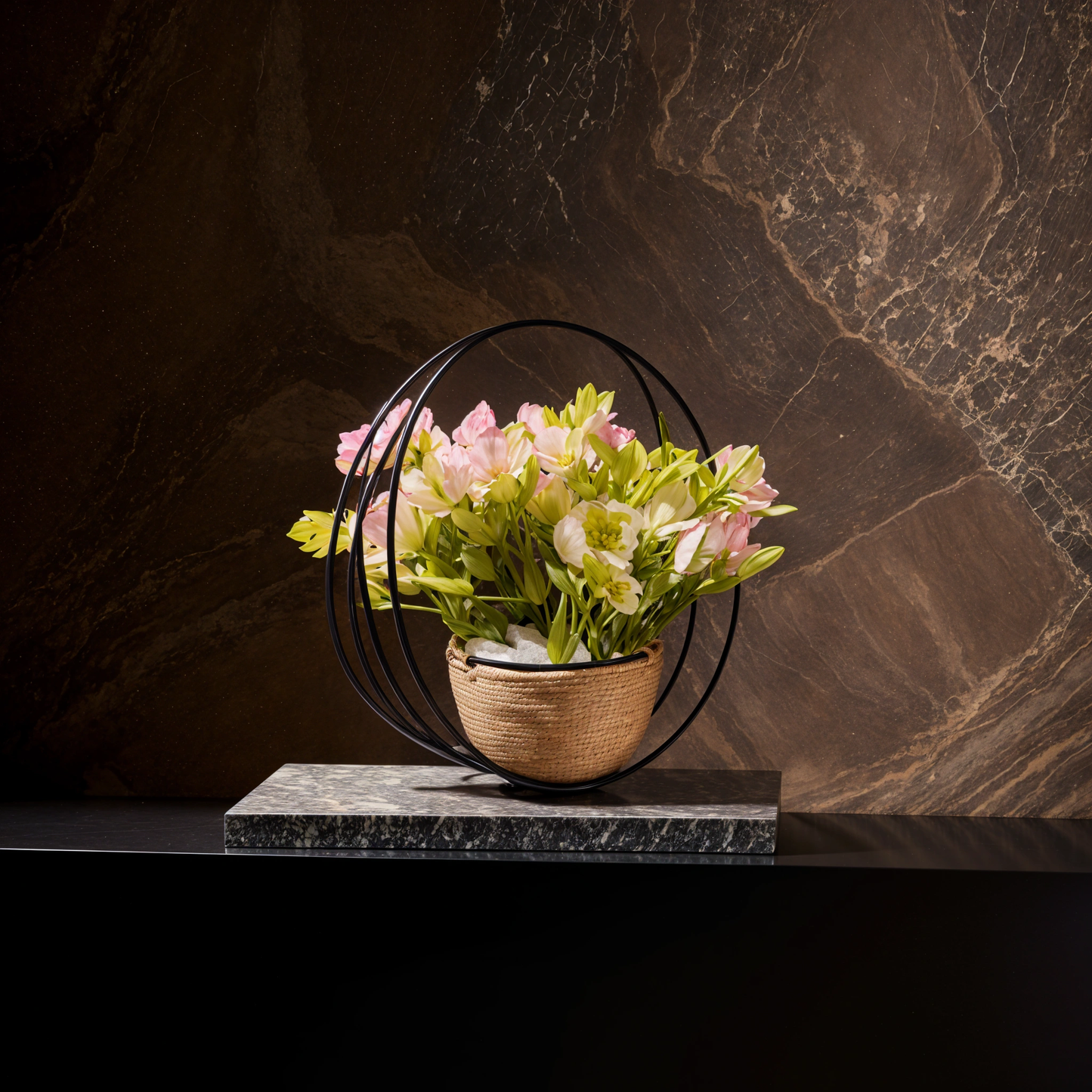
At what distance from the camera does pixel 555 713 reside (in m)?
0.82

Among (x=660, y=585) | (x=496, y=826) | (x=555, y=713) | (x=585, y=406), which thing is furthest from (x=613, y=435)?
(x=496, y=826)

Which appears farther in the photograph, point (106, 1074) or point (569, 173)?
point (569, 173)

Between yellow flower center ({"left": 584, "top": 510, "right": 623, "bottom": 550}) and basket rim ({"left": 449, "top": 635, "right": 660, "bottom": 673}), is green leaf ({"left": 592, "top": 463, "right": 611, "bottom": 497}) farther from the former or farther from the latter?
basket rim ({"left": 449, "top": 635, "right": 660, "bottom": 673})

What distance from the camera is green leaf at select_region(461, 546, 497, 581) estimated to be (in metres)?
0.85

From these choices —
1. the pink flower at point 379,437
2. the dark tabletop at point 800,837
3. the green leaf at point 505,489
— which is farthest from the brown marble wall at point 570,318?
the green leaf at point 505,489

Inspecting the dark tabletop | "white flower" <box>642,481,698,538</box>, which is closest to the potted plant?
"white flower" <box>642,481,698,538</box>

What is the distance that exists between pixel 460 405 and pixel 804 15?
568 mm

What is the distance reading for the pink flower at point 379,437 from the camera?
34.2 inches

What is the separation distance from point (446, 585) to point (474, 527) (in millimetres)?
56

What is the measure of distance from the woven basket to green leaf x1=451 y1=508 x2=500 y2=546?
0.34 ft

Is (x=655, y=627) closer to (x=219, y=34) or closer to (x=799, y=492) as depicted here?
(x=799, y=492)

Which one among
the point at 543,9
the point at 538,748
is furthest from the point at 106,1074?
the point at 543,9

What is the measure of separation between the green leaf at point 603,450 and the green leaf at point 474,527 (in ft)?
0.39

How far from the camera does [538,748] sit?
2.74 feet
